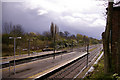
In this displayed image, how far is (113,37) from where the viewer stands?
6555 mm

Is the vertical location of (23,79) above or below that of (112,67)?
below

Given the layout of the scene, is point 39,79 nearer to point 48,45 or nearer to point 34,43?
point 34,43

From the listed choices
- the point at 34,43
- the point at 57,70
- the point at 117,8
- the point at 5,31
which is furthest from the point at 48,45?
the point at 117,8

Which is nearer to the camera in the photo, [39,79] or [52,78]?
[39,79]

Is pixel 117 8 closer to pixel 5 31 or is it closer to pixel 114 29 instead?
pixel 114 29

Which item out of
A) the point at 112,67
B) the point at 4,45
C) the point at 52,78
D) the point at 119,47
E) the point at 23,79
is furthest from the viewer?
the point at 4,45

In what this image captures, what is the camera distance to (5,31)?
22.2 metres

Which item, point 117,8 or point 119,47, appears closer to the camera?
point 119,47

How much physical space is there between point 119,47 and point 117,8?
3.20 m

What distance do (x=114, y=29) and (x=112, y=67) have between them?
2207 millimetres

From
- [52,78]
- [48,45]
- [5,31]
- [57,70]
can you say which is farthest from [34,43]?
[52,78]

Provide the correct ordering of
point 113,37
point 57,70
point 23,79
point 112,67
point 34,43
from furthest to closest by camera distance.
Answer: point 34,43 < point 57,70 < point 23,79 < point 113,37 < point 112,67

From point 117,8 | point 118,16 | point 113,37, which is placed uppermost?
point 117,8

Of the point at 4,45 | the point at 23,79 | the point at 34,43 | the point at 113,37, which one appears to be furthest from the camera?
the point at 34,43
